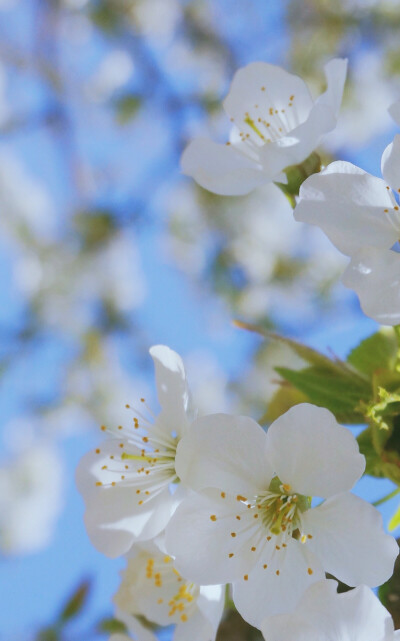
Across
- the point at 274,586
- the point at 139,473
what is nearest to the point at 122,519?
the point at 139,473

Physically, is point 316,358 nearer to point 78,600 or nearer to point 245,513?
point 245,513

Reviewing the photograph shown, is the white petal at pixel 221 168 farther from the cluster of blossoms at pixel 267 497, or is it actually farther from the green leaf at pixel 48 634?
the green leaf at pixel 48 634

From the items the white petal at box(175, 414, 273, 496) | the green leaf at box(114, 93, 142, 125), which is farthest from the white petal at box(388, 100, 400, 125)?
the green leaf at box(114, 93, 142, 125)

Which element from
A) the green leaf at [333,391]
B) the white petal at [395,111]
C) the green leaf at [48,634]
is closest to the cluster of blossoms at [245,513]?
the green leaf at [333,391]

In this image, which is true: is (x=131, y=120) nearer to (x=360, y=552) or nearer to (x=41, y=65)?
(x=41, y=65)

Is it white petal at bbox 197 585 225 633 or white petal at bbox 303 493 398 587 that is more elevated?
white petal at bbox 303 493 398 587

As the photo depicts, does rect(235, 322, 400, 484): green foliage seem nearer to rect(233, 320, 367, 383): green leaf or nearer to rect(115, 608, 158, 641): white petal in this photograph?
rect(233, 320, 367, 383): green leaf
